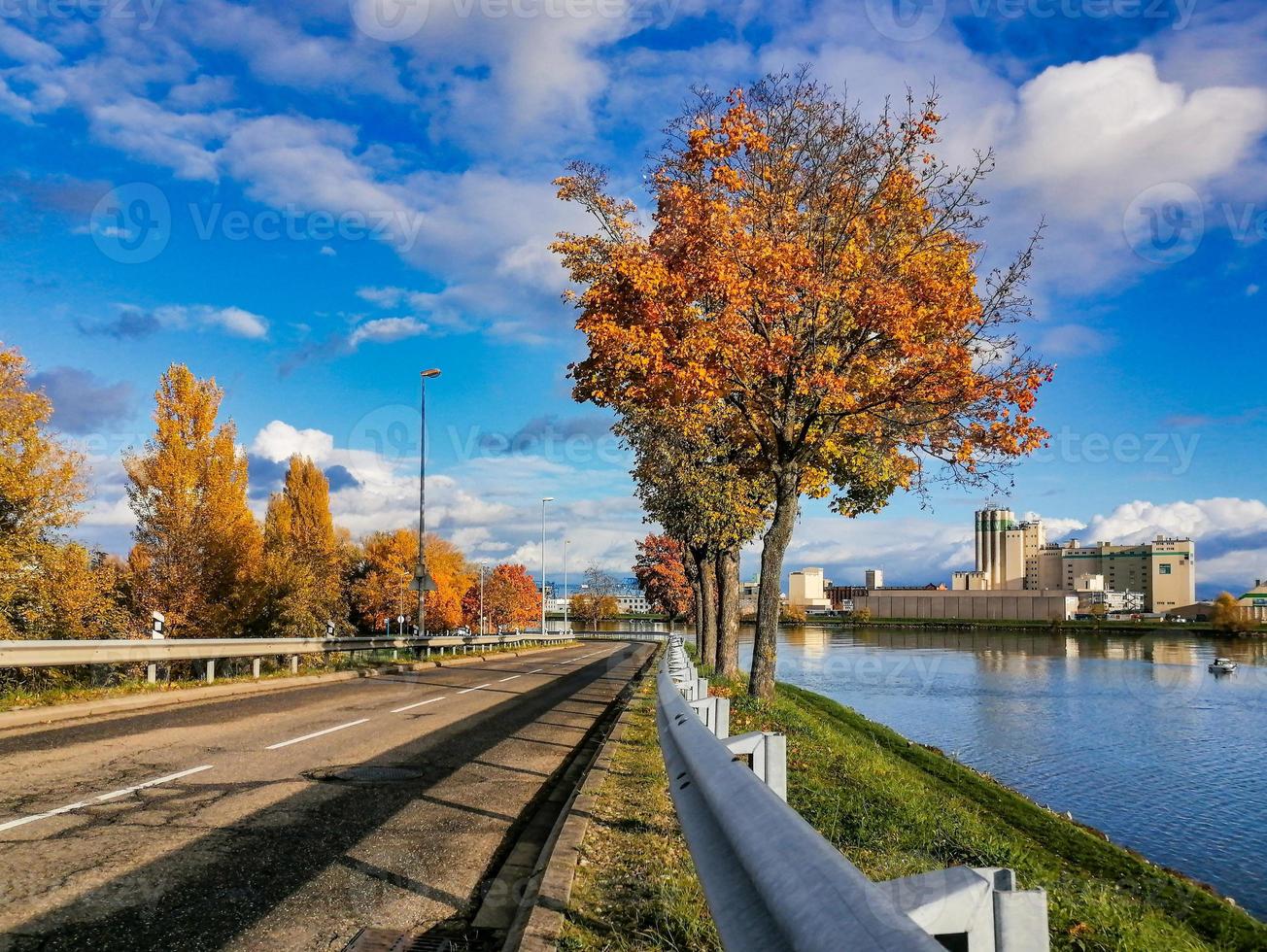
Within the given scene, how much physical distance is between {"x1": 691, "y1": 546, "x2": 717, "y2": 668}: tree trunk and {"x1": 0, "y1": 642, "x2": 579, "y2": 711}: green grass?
34.1ft

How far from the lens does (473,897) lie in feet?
18.0

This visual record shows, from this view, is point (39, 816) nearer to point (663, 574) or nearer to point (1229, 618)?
point (663, 574)

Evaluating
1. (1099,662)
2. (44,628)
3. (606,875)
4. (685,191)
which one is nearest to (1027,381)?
(685,191)

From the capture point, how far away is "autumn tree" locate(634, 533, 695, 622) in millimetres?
86000

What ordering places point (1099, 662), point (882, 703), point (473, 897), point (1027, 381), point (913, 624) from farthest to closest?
point (913, 624)
point (1099, 662)
point (882, 703)
point (1027, 381)
point (473, 897)

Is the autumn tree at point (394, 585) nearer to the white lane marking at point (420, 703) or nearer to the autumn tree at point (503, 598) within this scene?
the autumn tree at point (503, 598)

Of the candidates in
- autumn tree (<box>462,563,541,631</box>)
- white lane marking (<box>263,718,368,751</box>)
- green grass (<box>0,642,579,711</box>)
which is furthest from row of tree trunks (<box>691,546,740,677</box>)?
autumn tree (<box>462,563,541,631</box>)

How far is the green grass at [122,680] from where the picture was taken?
1397 cm

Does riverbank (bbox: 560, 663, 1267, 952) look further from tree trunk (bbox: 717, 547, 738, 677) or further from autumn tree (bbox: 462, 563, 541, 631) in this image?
autumn tree (bbox: 462, 563, 541, 631)

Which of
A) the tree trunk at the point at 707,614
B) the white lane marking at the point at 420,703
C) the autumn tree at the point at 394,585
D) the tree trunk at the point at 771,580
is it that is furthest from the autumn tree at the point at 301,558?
the tree trunk at the point at 771,580

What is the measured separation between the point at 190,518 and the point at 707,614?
75.8 feet

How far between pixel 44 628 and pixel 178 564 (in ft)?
47.9

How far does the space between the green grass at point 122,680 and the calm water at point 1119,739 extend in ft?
54.5

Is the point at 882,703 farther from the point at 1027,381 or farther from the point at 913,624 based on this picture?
the point at 913,624
